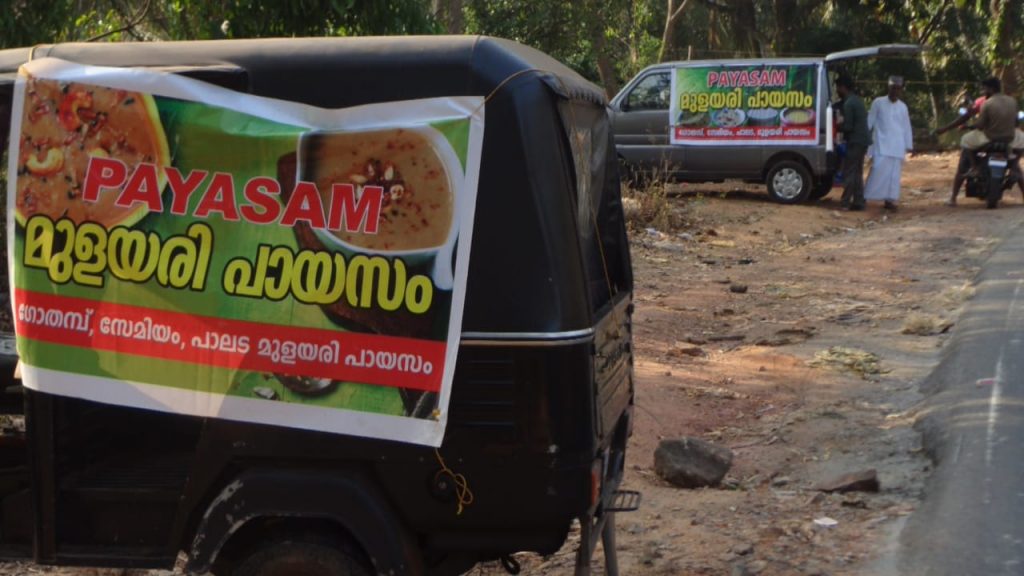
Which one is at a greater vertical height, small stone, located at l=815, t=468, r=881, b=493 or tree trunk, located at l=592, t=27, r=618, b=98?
tree trunk, located at l=592, t=27, r=618, b=98

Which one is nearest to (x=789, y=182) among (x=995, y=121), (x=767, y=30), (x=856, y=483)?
(x=995, y=121)

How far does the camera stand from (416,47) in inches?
135

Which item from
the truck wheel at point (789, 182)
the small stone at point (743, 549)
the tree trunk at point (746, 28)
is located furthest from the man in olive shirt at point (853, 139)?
the small stone at point (743, 549)

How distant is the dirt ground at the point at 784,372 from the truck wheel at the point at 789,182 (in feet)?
2.23

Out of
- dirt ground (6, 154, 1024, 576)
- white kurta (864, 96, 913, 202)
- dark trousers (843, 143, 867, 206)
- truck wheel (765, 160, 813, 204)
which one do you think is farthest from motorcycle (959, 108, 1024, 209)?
truck wheel (765, 160, 813, 204)

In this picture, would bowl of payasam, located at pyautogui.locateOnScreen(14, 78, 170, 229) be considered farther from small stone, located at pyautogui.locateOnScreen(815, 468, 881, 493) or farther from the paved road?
small stone, located at pyautogui.locateOnScreen(815, 468, 881, 493)

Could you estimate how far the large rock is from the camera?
5949 millimetres

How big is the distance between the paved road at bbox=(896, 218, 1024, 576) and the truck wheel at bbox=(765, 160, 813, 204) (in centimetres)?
856

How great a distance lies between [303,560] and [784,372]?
17.6 ft

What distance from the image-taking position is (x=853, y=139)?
16.9 m

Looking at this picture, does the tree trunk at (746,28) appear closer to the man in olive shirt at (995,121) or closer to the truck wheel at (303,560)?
the man in olive shirt at (995,121)

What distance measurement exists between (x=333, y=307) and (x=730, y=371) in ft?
18.0

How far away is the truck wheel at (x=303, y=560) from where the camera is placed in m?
3.54

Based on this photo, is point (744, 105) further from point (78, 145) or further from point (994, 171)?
point (78, 145)
